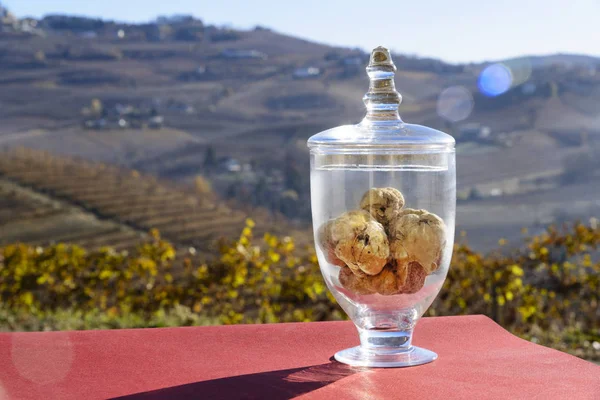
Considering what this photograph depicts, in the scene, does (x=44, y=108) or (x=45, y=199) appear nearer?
(x=45, y=199)

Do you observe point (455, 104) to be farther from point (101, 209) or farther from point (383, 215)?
point (383, 215)

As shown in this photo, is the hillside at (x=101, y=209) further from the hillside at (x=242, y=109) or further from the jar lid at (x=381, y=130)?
the jar lid at (x=381, y=130)

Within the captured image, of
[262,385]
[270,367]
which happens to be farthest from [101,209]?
[262,385]

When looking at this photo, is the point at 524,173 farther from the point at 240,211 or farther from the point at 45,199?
the point at 45,199

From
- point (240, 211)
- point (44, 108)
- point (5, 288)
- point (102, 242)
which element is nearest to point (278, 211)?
point (240, 211)

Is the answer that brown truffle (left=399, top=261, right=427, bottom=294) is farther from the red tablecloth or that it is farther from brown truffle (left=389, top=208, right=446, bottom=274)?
the red tablecloth
